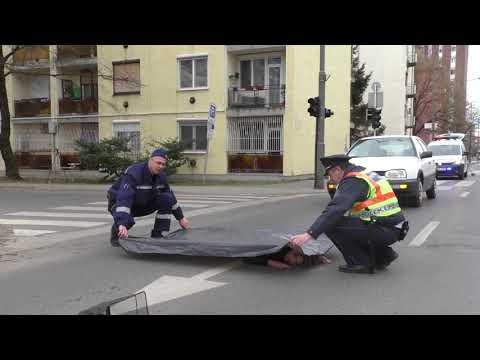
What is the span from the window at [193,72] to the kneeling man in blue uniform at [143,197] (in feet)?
61.1

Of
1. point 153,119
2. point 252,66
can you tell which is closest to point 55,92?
point 153,119

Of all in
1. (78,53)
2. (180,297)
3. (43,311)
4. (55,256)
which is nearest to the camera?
(43,311)

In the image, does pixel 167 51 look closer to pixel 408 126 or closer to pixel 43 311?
pixel 43 311

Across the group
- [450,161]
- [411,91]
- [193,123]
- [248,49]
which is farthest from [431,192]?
[411,91]

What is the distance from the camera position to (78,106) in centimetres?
2912

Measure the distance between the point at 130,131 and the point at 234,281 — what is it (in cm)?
2292

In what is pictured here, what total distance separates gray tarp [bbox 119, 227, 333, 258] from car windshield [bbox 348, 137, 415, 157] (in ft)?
19.0

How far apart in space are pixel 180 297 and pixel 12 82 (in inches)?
1215

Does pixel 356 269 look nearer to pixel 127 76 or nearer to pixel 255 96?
pixel 255 96

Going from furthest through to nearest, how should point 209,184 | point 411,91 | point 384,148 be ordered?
point 411,91
point 209,184
point 384,148

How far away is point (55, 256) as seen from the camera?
691 centimetres

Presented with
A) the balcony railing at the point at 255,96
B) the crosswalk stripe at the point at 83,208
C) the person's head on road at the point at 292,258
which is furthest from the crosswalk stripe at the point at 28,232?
the balcony railing at the point at 255,96

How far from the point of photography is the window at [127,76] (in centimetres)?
2677
